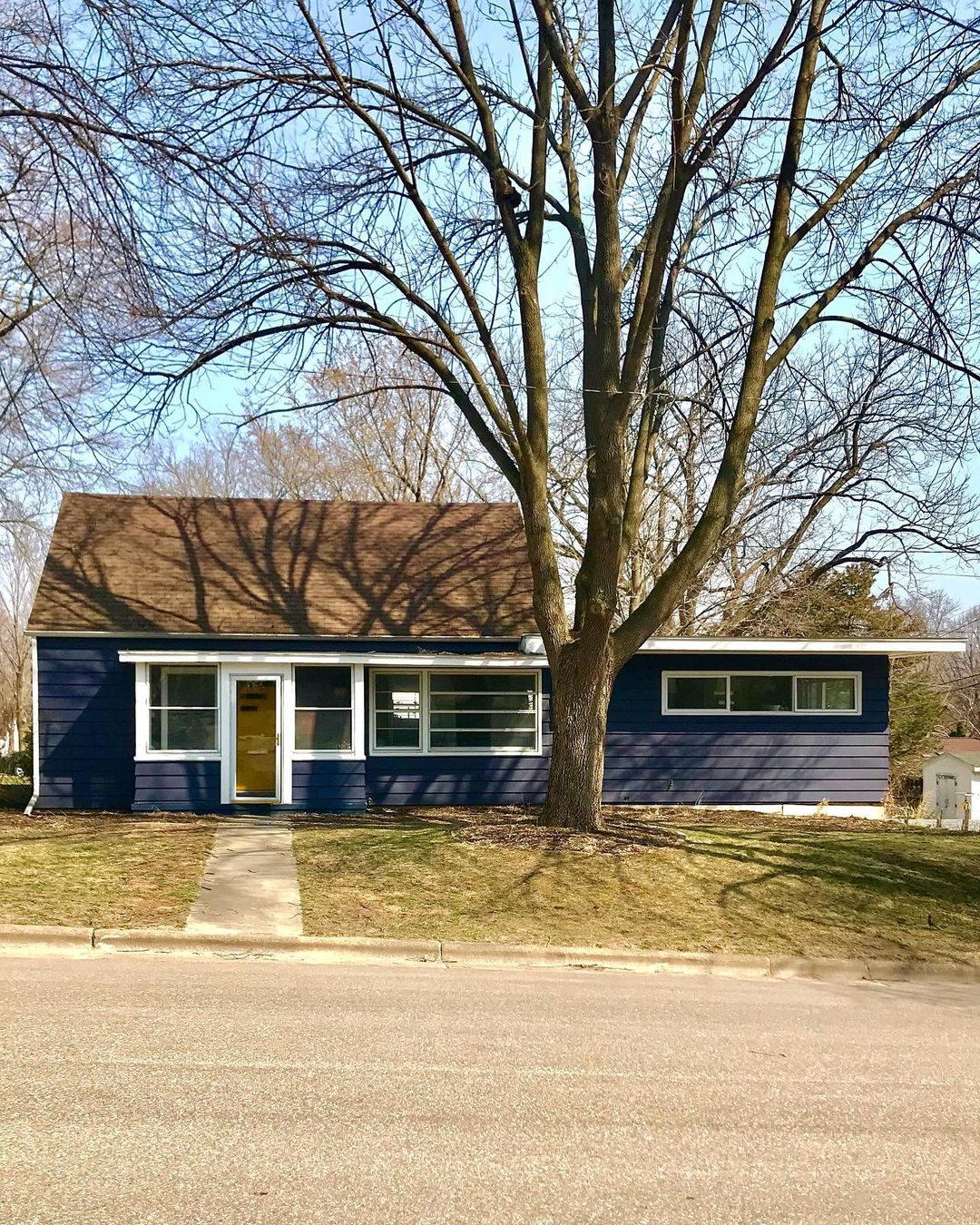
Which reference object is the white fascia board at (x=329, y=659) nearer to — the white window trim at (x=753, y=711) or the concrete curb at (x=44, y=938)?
the white window trim at (x=753, y=711)

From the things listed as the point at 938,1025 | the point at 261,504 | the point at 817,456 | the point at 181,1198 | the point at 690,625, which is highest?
the point at 817,456

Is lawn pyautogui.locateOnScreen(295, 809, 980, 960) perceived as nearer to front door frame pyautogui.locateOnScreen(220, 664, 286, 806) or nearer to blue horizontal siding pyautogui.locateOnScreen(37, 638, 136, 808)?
front door frame pyautogui.locateOnScreen(220, 664, 286, 806)

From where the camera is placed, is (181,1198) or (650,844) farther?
(650,844)

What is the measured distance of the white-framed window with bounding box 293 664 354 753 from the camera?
1756 centimetres

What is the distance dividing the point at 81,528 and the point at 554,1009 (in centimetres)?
1483

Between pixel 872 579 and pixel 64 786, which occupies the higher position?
pixel 872 579

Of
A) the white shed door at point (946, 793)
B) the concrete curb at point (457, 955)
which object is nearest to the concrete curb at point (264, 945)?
the concrete curb at point (457, 955)

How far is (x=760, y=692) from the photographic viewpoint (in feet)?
64.3

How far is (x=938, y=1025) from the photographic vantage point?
336 inches

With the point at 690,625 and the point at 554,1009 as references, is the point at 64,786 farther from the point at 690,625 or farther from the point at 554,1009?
the point at 690,625

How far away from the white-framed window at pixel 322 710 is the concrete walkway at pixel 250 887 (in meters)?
2.73

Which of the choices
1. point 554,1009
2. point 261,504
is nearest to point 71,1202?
point 554,1009

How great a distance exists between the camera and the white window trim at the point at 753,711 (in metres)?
19.3

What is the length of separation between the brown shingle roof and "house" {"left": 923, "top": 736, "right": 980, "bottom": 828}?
14.7 m
